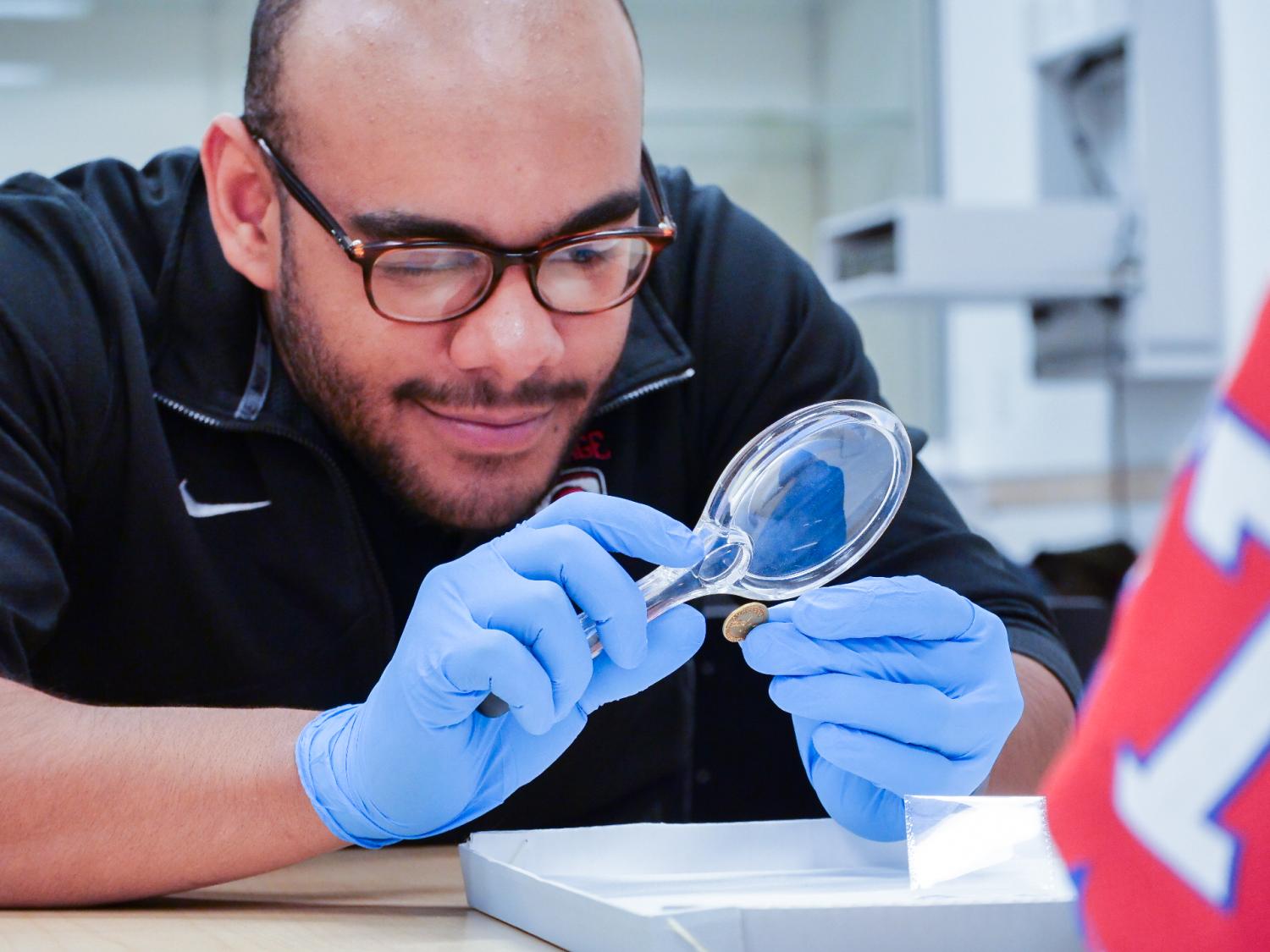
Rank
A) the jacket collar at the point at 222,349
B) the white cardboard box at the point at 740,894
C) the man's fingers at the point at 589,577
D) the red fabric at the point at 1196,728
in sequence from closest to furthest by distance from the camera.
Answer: the red fabric at the point at 1196,728
the white cardboard box at the point at 740,894
the man's fingers at the point at 589,577
the jacket collar at the point at 222,349

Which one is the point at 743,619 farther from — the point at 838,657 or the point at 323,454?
the point at 323,454

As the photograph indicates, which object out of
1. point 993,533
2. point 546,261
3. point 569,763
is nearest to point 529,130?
point 546,261

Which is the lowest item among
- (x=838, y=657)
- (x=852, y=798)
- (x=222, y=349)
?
(x=852, y=798)

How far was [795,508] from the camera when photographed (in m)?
0.98

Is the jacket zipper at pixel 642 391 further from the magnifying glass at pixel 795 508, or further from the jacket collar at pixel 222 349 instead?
the magnifying glass at pixel 795 508

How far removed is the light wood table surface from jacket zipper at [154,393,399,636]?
0.33 meters

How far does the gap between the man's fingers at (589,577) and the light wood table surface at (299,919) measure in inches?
7.9

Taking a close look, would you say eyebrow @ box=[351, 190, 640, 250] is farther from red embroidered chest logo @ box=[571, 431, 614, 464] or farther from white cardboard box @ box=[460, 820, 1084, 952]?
white cardboard box @ box=[460, 820, 1084, 952]

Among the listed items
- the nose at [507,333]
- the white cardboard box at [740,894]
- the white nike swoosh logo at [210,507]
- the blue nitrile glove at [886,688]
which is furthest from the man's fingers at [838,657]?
the white nike swoosh logo at [210,507]

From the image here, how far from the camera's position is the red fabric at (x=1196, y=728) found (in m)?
0.45

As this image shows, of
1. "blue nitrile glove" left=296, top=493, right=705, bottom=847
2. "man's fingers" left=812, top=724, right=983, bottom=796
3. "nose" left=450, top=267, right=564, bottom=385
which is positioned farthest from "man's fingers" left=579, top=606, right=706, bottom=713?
"nose" left=450, top=267, right=564, bottom=385

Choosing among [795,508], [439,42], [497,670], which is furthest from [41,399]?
[795,508]

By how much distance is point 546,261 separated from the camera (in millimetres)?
1216

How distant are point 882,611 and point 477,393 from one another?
17.5 inches
